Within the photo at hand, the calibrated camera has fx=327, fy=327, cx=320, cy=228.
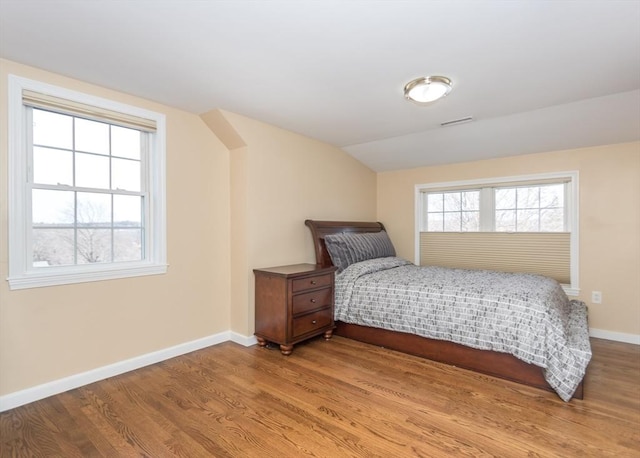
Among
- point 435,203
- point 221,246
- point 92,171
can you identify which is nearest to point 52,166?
point 92,171

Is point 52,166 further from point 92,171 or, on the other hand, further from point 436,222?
point 436,222

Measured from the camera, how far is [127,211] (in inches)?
105

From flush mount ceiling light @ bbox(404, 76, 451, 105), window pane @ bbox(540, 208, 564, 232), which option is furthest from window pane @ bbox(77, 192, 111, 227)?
window pane @ bbox(540, 208, 564, 232)

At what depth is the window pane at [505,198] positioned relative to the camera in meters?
3.87

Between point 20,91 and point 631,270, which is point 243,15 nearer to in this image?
point 20,91

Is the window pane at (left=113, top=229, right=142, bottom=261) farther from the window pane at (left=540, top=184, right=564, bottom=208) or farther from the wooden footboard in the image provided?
the window pane at (left=540, top=184, right=564, bottom=208)

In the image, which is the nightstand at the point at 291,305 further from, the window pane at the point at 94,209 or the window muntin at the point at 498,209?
the window muntin at the point at 498,209

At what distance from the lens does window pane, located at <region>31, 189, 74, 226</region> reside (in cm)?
219

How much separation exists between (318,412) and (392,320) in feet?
3.86

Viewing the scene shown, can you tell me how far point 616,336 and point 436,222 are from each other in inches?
84.5

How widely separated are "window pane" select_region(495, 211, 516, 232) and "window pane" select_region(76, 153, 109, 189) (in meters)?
4.08

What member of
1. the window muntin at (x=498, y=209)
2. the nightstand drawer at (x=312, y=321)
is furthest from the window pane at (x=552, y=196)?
the nightstand drawer at (x=312, y=321)

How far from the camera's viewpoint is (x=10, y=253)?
2.04 metres

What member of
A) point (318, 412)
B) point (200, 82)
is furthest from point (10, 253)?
point (318, 412)
